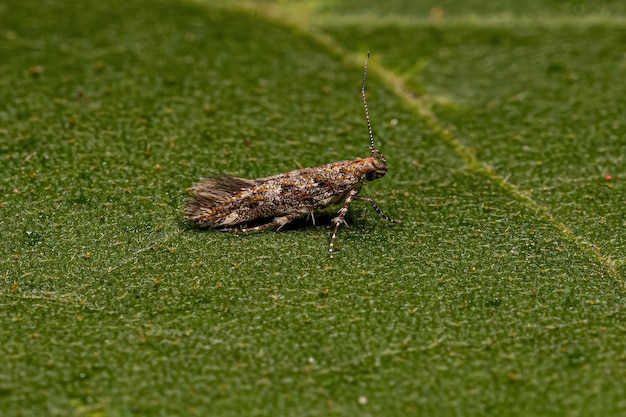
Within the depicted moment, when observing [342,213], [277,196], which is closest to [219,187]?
[277,196]

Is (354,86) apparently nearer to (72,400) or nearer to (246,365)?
(246,365)

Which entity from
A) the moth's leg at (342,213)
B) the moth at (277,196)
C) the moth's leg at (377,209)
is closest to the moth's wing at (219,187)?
the moth at (277,196)

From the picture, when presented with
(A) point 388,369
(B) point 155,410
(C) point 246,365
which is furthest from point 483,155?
(B) point 155,410

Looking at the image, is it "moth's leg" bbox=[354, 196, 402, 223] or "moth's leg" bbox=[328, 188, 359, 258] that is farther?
"moth's leg" bbox=[354, 196, 402, 223]

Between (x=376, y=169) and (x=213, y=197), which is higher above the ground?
(x=376, y=169)

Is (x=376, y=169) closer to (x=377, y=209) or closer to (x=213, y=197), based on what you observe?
(x=377, y=209)

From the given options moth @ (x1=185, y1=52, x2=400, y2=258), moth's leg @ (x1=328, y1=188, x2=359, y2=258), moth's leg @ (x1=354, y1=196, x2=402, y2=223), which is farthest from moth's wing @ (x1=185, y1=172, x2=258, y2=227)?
moth's leg @ (x1=354, y1=196, x2=402, y2=223)

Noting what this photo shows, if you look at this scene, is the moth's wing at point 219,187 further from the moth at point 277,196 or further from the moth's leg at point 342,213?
the moth's leg at point 342,213

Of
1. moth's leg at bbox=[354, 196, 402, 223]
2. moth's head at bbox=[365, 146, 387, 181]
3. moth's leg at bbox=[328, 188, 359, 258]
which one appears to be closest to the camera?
moth's leg at bbox=[328, 188, 359, 258]

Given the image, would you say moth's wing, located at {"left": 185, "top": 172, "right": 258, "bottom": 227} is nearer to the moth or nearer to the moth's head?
the moth

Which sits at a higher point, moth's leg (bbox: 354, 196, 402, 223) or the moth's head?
the moth's head
